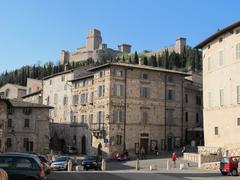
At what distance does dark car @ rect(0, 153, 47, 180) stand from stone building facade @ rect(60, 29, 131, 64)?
144270 millimetres

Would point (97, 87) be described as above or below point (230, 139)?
above

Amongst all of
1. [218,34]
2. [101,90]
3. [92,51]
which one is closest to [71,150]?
[101,90]

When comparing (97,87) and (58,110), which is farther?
(58,110)

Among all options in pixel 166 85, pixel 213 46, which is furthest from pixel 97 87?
pixel 213 46

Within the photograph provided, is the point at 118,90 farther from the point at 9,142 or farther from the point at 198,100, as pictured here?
the point at 9,142

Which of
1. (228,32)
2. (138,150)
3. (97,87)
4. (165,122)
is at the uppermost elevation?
(228,32)

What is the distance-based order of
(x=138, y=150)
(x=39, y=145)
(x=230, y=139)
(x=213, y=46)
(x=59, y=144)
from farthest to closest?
(x=59, y=144), (x=39, y=145), (x=138, y=150), (x=213, y=46), (x=230, y=139)

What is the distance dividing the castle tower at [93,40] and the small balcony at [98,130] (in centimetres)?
11576

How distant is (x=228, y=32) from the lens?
142ft

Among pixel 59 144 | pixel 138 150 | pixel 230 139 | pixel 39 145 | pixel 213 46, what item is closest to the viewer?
pixel 230 139

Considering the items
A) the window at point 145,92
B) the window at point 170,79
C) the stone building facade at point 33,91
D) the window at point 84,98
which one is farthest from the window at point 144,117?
the stone building facade at point 33,91

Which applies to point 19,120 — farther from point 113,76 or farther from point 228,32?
point 228,32

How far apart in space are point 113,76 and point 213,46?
15717mm

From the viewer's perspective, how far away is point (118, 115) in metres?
57.1
